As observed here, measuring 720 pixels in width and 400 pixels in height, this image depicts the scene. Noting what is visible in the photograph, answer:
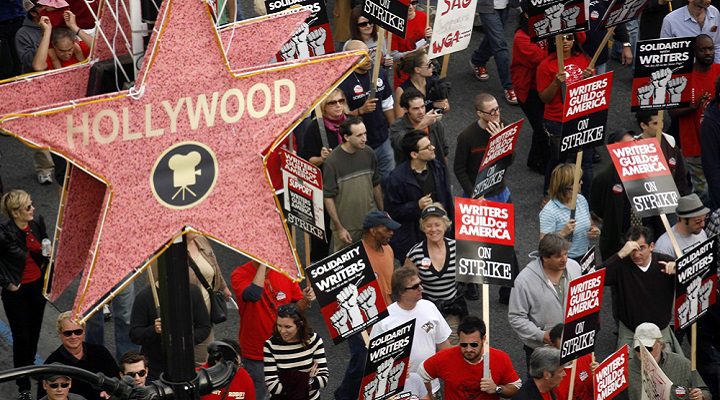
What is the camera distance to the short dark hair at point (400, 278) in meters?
10.2

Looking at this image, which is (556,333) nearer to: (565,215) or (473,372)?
(473,372)

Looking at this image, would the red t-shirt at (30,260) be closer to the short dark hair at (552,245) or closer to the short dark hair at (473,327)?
the short dark hair at (473,327)

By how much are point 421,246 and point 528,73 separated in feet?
12.5

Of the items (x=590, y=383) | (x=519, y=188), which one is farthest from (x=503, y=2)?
(x=590, y=383)

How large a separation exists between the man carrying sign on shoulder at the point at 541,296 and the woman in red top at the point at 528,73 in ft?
12.8

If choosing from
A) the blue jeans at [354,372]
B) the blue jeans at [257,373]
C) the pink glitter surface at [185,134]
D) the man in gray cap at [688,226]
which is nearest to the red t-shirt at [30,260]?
the blue jeans at [257,373]

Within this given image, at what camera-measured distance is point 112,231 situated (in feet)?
18.6

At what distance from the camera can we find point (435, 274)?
11.2 metres

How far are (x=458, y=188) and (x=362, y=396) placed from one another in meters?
5.15

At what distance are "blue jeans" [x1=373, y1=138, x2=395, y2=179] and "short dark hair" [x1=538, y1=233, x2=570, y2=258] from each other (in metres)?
2.76

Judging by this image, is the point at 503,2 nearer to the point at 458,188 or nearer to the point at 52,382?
the point at 458,188

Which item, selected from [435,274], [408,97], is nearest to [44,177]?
[408,97]

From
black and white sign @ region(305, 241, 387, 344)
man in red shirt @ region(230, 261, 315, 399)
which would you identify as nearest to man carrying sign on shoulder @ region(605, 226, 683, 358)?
black and white sign @ region(305, 241, 387, 344)

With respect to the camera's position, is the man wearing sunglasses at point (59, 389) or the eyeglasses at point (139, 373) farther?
the eyeglasses at point (139, 373)
